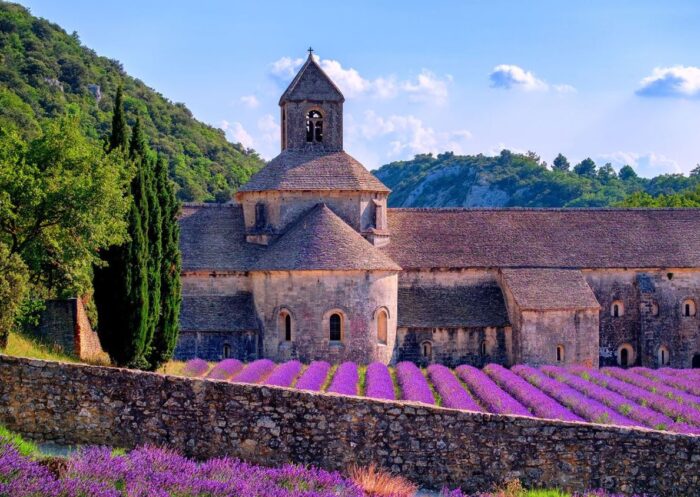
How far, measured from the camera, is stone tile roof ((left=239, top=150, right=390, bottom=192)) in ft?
145

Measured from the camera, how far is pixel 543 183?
127 m

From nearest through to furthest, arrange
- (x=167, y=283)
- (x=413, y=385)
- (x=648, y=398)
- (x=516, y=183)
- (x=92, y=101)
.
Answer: (x=648, y=398) < (x=413, y=385) < (x=167, y=283) < (x=92, y=101) < (x=516, y=183)

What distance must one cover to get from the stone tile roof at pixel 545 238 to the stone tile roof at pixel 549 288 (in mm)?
817

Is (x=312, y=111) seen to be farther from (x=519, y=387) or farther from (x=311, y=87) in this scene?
→ (x=519, y=387)

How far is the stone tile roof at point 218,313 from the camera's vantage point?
1631 inches

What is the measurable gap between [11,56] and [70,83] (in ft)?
19.9

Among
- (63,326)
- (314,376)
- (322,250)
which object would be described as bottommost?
(314,376)

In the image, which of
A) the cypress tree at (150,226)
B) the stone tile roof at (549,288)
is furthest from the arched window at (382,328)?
the cypress tree at (150,226)

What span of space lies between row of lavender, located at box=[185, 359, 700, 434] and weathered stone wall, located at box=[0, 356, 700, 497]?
9.63m

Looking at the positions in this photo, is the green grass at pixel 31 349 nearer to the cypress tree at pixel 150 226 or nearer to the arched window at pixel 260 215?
the cypress tree at pixel 150 226

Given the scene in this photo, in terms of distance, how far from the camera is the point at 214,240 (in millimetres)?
44312

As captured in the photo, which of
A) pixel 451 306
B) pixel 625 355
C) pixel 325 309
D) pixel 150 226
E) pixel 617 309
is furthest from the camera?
pixel 625 355

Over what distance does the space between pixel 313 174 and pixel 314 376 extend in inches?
548

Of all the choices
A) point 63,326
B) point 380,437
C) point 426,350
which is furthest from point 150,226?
point 380,437
